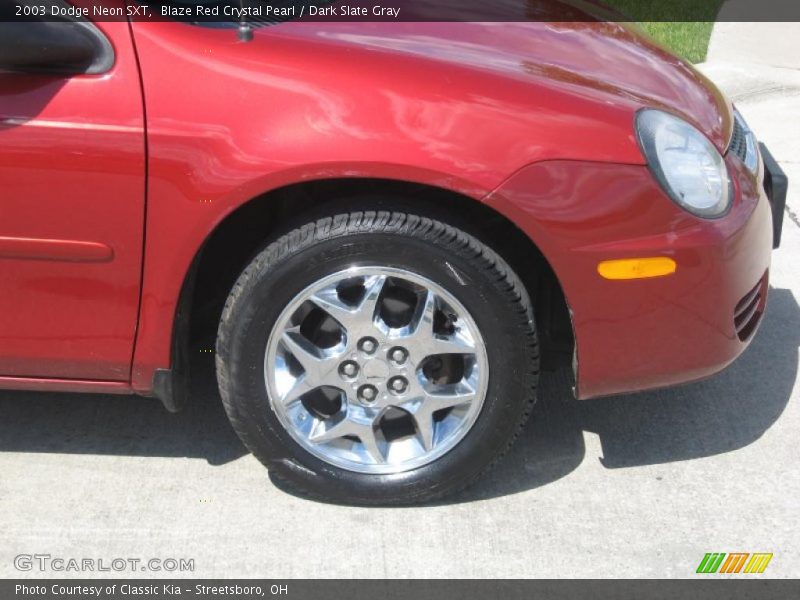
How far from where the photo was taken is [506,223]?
292 centimetres

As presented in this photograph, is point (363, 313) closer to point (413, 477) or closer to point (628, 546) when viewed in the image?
point (413, 477)

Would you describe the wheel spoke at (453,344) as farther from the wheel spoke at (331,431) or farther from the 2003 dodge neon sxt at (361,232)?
the wheel spoke at (331,431)

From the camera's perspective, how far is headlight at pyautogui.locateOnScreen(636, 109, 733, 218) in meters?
2.82

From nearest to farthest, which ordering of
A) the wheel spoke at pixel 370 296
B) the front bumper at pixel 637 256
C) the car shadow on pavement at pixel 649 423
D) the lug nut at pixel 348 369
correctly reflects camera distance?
1. the front bumper at pixel 637 256
2. the wheel spoke at pixel 370 296
3. the lug nut at pixel 348 369
4. the car shadow on pavement at pixel 649 423

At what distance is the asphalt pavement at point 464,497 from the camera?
2.88 meters

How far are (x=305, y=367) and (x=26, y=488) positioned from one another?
35.1 inches

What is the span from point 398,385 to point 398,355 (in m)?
0.09

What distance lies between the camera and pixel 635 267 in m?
2.80

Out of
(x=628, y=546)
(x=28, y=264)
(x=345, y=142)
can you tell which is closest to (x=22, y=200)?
(x=28, y=264)

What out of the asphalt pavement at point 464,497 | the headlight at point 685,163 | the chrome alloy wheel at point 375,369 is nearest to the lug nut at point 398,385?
the chrome alloy wheel at point 375,369

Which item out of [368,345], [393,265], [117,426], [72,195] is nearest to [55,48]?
[72,195]

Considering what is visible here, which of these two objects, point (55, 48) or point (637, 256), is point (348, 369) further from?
point (55, 48)

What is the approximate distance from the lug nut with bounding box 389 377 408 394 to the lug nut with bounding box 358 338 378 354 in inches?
4.0

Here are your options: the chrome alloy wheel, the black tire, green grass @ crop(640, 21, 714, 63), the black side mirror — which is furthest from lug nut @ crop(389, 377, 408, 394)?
green grass @ crop(640, 21, 714, 63)
